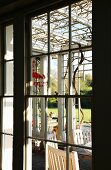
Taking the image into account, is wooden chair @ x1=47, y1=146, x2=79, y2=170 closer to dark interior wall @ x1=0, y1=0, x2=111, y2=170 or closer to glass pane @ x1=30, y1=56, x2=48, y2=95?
dark interior wall @ x1=0, y1=0, x2=111, y2=170

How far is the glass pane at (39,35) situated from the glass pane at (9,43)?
1.29 feet

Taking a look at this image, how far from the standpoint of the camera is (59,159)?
2.07m

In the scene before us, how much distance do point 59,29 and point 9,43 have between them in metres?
0.76

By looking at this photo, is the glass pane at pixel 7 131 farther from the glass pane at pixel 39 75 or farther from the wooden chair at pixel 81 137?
the wooden chair at pixel 81 137

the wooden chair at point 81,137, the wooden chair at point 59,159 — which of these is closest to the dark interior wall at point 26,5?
the wooden chair at point 81,137

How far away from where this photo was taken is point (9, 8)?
2426mm

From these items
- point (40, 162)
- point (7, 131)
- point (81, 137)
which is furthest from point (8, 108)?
point (81, 137)

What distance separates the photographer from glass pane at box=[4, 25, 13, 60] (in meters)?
2.66

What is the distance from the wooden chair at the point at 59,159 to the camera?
1.98 meters

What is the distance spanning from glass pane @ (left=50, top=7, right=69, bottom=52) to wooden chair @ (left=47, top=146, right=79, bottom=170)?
2.78ft

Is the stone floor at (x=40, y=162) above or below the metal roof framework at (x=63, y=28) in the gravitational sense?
below

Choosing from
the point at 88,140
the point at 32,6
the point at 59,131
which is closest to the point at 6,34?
the point at 32,6

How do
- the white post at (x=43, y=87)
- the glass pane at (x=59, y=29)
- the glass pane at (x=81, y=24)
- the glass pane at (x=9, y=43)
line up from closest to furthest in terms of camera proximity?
the glass pane at (x=81, y=24)
the glass pane at (x=59, y=29)
the white post at (x=43, y=87)
the glass pane at (x=9, y=43)
